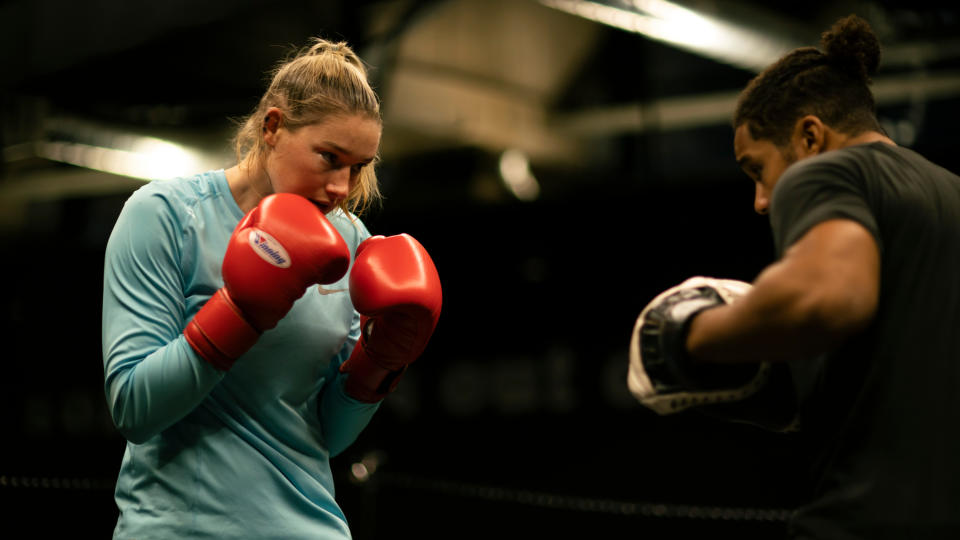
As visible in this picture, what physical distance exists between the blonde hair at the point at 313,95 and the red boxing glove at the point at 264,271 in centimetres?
→ 17

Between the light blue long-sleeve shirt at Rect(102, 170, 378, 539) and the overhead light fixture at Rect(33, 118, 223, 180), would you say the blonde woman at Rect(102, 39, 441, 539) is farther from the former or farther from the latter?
the overhead light fixture at Rect(33, 118, 223, 180)

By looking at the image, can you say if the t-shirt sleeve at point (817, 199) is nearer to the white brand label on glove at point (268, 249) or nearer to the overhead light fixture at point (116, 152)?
the white brand label on glove at point (268, 249)

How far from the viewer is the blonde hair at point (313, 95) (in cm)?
161

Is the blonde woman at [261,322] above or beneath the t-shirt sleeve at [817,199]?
beneath

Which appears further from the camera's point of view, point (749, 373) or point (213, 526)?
point (213, 526)

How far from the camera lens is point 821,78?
136 centimetres

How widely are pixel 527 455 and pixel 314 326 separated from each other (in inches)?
117

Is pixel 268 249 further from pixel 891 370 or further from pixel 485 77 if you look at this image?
pixel 485 77

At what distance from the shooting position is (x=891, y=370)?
1145 millimetres

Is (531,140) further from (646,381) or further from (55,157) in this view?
(646,381)

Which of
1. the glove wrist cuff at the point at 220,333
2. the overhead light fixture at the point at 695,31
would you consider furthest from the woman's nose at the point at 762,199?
the overhead light fixture at the point at 695,31

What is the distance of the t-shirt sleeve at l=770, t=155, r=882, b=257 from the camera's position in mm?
1114

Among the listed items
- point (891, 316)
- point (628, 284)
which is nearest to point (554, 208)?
point (628, 284)

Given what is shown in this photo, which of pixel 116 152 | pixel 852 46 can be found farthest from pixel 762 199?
→ pixel 116 152
